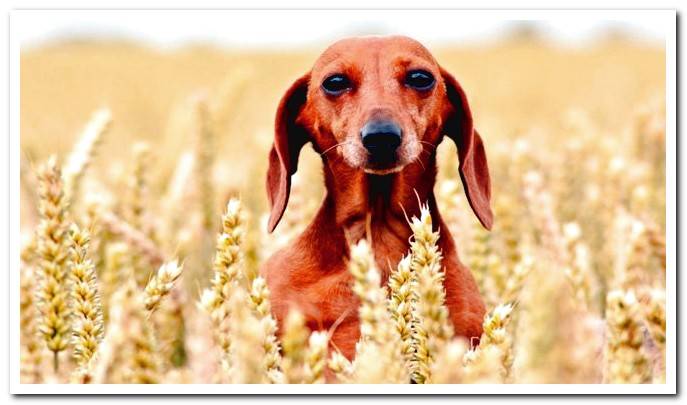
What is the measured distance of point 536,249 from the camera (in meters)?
6.12

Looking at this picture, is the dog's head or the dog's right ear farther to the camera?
the dog's right ear

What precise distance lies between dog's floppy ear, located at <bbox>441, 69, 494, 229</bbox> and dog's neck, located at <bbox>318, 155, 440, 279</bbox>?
159mm

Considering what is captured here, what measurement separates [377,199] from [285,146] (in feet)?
1.58

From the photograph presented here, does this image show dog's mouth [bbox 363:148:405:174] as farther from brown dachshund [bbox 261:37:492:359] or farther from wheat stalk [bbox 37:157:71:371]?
wheat stalk [bbox 37:157:71:371]

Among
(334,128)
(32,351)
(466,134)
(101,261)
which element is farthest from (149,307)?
(101,261)

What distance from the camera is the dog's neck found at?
4.74 metres

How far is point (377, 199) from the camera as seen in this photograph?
15.8 feet

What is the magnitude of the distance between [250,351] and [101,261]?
10.9ft

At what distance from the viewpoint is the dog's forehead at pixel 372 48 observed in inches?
179

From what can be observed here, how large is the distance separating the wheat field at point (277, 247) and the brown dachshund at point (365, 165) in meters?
0.23

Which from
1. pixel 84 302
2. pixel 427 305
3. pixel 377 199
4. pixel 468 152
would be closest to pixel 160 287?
pixel 84 302

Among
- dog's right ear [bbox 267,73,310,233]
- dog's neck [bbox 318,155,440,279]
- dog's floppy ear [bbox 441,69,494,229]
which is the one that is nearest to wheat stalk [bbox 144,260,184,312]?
dog's right ear [bbox 267,73,310,233]
